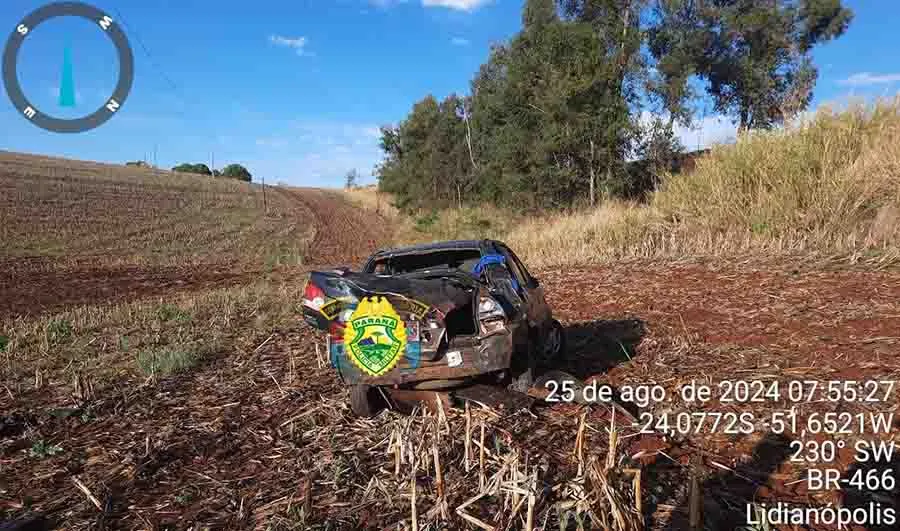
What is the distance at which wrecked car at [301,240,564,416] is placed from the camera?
421 cm

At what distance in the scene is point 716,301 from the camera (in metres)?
8.17

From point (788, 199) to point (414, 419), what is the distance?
35.9 ft

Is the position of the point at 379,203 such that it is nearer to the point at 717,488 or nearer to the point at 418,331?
the point at 418,331

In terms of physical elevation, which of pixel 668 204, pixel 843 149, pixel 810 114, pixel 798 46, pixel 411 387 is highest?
pixel 798 46

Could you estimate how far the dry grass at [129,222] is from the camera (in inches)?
898

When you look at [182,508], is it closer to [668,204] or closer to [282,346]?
[282,346]

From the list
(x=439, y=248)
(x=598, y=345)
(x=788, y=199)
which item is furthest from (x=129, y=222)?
(x=788, y=199)

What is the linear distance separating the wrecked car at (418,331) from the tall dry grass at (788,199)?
8091 millimetres

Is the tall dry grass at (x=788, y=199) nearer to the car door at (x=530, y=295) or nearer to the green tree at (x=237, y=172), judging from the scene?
the car door at (x=530, y=295)

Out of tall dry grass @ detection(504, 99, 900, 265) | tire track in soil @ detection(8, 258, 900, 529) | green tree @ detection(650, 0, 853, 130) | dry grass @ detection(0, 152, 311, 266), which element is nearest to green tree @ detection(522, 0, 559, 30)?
green tree @ detection(650, 0, 853, 130)

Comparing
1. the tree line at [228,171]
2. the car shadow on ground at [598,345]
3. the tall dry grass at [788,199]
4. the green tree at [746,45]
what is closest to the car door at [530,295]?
the car shadow on ground at [598,345]

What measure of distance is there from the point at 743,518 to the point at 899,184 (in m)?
10.5

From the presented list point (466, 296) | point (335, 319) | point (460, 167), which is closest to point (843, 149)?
point (466, 296)

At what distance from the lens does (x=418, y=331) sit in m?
4.21
